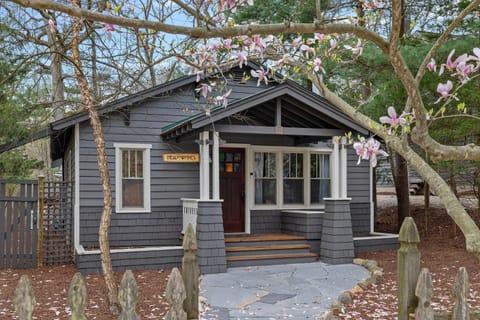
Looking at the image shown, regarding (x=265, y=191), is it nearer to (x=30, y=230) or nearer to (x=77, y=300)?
(x=30, y=230)

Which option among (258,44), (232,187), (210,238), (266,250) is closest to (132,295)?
(258,44)

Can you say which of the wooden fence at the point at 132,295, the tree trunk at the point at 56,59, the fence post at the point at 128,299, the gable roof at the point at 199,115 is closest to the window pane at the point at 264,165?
the gable roof at the point at 199,115

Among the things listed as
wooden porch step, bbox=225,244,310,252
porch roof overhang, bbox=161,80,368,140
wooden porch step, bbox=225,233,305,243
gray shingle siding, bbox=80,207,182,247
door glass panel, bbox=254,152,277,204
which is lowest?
wooden porch step, bbox=225,244,310,252

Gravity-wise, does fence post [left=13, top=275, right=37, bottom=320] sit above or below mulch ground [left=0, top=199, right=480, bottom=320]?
above

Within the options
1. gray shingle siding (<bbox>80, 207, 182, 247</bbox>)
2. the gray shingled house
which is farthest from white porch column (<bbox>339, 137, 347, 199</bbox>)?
gray shingle siding (<bbox>80, 207, 182, 247</bbox>)

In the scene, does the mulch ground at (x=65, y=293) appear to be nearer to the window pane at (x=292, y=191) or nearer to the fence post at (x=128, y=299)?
the fence post at (x=128, y=299)

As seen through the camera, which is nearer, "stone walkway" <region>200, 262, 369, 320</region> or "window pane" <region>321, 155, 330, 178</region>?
"stone walkway" <region>200, 262, 369, 320</region>

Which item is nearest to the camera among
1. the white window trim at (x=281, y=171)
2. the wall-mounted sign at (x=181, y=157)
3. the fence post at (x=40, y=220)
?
the fence post at (x=40, y=220)

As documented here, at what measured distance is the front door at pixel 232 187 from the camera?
11.5 metres

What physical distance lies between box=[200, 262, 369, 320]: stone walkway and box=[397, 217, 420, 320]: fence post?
3.10 metres

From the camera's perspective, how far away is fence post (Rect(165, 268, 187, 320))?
2600 mm

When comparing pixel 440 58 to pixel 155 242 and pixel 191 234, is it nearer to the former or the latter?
pixel 155 242

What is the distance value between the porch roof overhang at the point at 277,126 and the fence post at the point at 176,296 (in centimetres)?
635

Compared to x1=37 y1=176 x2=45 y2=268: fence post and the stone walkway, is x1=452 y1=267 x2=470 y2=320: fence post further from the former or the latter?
x1=37 y1=176 x2=45 y2=268: fence post
